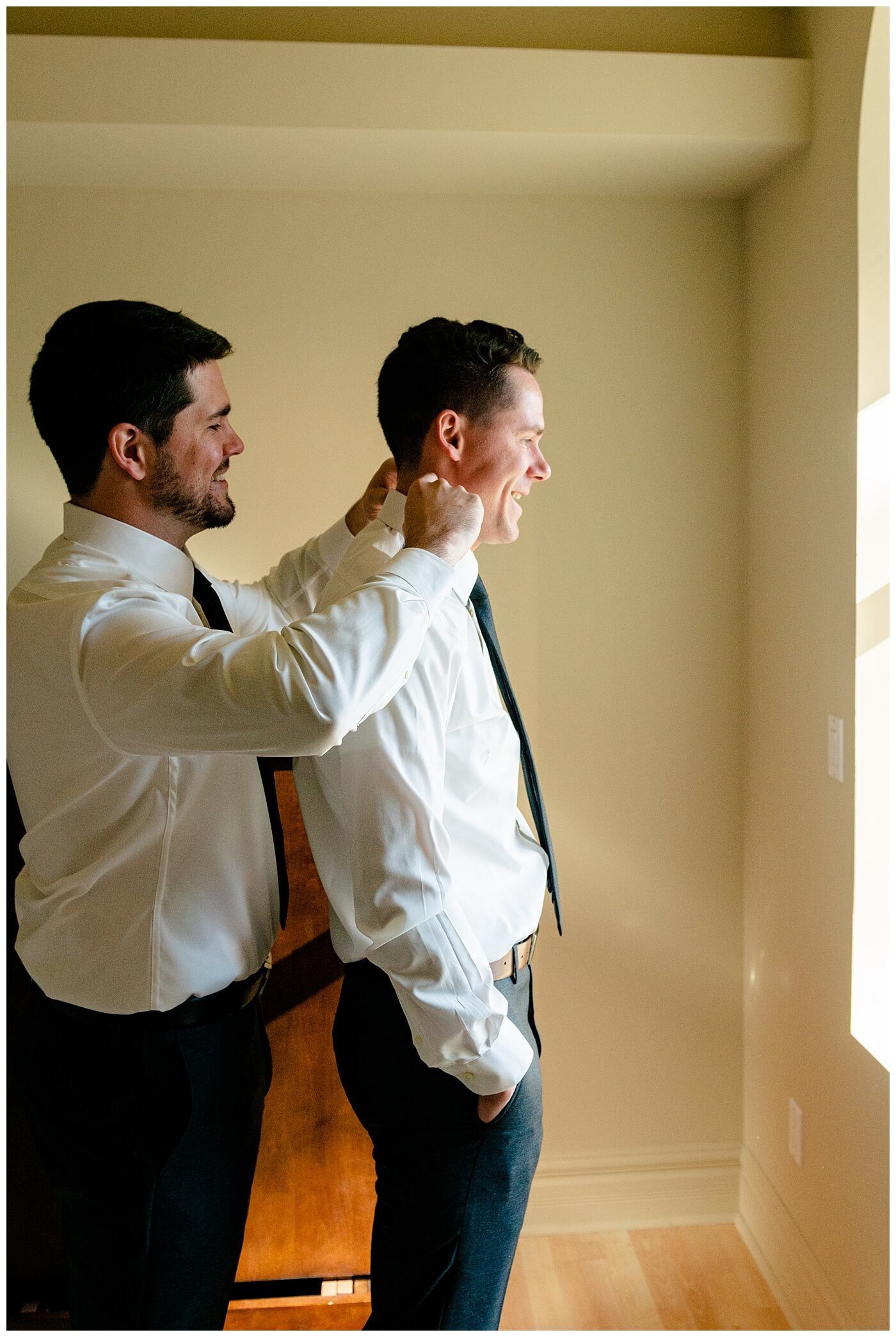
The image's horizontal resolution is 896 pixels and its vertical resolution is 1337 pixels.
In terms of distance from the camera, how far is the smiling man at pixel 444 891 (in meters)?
1.16

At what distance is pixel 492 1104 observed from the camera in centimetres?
120

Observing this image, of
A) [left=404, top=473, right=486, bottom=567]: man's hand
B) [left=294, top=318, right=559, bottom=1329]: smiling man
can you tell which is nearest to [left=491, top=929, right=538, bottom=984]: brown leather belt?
[left=294, top=318, right=559, bottom=1329]: smiling man

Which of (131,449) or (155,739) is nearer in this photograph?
(155,739)

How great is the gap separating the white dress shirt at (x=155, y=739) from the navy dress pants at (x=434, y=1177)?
8.7 inches

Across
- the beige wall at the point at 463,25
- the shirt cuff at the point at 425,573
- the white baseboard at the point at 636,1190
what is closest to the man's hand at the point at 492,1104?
the shirt cuff at the point at 425,573

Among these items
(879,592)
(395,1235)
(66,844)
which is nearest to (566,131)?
(879,592)

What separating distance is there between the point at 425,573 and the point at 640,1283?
1.89m

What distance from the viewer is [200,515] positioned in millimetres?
1383

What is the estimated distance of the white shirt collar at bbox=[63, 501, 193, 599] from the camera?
131 cm

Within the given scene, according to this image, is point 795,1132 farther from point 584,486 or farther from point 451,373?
point 451,373

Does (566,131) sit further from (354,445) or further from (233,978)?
(233,978)

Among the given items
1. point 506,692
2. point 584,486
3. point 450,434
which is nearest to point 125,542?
point 450,434

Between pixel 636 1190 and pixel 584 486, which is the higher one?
pixel 584 486

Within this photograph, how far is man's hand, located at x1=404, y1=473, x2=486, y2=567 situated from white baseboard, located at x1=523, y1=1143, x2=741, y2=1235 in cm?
184
